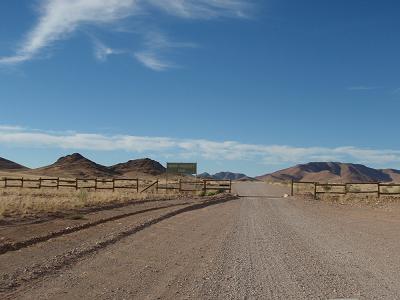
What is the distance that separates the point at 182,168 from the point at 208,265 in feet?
167

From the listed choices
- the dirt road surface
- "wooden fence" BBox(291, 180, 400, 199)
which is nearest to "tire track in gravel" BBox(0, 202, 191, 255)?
the dirt road surface

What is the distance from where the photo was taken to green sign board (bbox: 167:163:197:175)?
2474 inches

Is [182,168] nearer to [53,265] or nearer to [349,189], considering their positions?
[349,189]

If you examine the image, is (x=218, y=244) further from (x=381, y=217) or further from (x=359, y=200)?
(x=359, y=200)

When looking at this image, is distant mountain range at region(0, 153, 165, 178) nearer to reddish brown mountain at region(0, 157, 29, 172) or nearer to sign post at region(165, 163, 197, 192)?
reddish brown mountain at region(0, 157, 29, 172)

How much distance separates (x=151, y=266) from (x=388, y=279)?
193 inches

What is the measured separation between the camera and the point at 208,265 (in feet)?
41.1

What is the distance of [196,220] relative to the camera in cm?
2495

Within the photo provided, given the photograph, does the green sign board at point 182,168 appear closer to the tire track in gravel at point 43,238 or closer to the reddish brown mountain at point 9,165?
the tire track in gravel at point 43,238

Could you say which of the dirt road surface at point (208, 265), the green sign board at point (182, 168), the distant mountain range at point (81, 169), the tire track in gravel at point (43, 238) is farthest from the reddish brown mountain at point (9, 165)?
the dirt road surface at point (208, 265)

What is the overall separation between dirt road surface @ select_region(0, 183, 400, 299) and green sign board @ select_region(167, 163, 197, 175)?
41.6 m

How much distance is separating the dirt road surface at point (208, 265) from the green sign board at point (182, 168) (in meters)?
41.6

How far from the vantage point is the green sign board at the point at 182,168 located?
62.8m

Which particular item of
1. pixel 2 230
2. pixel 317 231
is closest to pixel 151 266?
pixel 2 230
